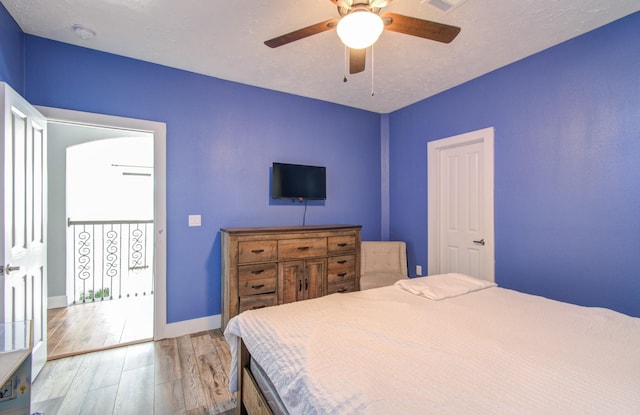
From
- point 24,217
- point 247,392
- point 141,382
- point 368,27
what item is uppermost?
point 368,27

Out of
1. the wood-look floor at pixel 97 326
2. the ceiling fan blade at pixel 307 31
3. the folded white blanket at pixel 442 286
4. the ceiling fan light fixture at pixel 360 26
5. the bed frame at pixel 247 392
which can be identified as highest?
the ceiling fan blade at pixel 307 31

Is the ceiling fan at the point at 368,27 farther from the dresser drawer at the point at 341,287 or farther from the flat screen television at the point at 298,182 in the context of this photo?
the dresser drawer at the point at 341,287

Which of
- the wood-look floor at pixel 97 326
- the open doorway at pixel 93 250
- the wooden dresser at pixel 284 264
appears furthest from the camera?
the open doorway at pixel 93 250

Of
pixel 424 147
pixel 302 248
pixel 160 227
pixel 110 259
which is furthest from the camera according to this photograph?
pixel 110 259

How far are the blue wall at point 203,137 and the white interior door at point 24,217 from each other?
540 mm

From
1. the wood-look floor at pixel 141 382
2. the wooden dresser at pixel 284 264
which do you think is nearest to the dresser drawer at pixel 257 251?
the wooden dresser at pixel 284 264

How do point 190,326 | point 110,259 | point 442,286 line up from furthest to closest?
point 110,259 < point 190,326 < point 442,286

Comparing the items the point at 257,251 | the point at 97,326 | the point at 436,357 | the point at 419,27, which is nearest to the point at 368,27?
the point at 419,27

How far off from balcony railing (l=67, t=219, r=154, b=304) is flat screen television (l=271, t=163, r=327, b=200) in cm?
234

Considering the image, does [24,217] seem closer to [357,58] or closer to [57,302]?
[57,302]

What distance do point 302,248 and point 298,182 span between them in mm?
829

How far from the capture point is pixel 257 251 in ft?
9.23

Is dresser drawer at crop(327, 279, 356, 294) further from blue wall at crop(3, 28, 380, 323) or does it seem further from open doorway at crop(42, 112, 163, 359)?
open doorway at crop(42, 112, 163, 359)

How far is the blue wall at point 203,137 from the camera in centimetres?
247
